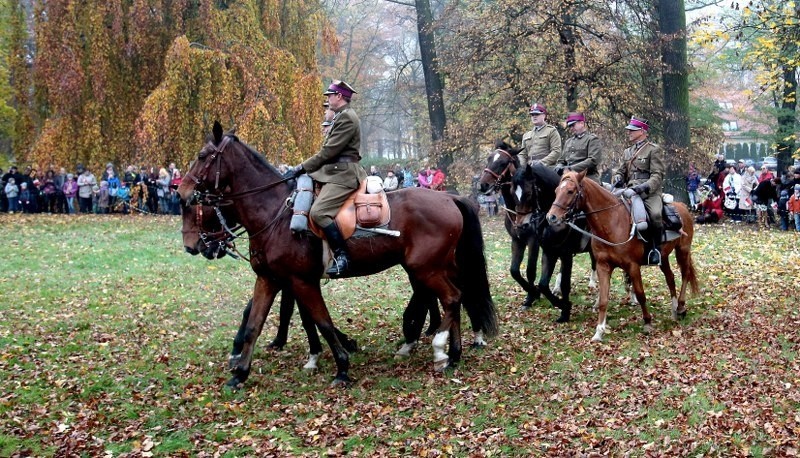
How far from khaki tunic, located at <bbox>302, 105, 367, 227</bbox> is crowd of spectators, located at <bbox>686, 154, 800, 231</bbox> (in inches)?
611

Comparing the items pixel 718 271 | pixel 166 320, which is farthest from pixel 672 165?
pixel 166 320

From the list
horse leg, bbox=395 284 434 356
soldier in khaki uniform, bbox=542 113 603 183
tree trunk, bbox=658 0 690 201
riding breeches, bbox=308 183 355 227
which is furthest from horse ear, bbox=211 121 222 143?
tree trunk, bbox=658 0 690 201

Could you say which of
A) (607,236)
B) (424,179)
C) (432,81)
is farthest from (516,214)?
(432,81)

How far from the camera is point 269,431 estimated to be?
6812 mm

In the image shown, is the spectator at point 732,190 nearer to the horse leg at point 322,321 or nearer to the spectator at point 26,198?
the horse leg at point 322,321

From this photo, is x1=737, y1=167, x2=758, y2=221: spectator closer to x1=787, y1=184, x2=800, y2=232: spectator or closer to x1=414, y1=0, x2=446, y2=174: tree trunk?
x1=787, y1=184, x2=800, y2=232: spectator

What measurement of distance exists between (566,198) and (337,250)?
3.01 m

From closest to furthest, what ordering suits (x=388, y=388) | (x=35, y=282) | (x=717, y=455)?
(x=717, y=455), (x=388, y=388), (x=35, y=282)

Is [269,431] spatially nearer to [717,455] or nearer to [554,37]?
[717,455]

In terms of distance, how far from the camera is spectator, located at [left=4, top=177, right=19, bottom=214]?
27125 millimetres

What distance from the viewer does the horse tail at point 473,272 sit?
8.84 metres

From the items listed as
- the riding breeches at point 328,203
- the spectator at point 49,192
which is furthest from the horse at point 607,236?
the spectator at point 49,192

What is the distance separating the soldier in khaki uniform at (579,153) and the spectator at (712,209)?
13.2 meters

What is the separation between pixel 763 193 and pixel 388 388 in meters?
17.5
